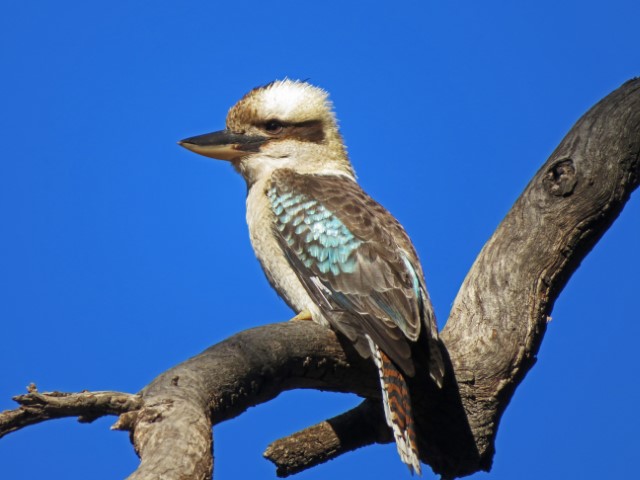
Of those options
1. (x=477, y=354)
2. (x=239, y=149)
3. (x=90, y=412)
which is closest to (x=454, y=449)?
(x=477, y=354)

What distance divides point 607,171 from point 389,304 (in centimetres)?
101

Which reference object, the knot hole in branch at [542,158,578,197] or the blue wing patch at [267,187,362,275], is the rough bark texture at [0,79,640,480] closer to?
A: the knot hole in branch at [542,158,578,197]

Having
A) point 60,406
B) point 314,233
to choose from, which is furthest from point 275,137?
point 60,406

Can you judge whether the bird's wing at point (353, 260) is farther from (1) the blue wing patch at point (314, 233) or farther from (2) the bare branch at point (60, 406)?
(2) the bare branch at point (60, 406)

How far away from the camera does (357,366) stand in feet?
11.8

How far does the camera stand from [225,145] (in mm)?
4781

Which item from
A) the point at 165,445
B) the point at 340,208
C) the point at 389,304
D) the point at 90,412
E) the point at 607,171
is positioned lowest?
the point at 165,445

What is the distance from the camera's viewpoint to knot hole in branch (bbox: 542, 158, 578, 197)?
3.68 m

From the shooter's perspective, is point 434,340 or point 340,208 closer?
point 434,340

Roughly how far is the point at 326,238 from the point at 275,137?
3.20 feet

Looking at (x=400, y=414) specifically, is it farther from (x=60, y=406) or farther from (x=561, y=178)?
(x=60, y=406)

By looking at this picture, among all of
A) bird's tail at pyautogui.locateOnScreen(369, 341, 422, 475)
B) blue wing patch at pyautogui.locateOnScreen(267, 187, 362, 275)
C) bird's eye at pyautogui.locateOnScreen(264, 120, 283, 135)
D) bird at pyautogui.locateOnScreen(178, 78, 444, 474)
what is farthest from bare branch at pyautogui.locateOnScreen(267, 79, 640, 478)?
bird's eye at pyautogui.locateOnScreen(264, 120, 283, 135)

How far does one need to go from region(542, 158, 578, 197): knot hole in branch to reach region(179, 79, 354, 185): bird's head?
141 centimetres

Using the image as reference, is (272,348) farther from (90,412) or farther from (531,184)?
(531,184)
